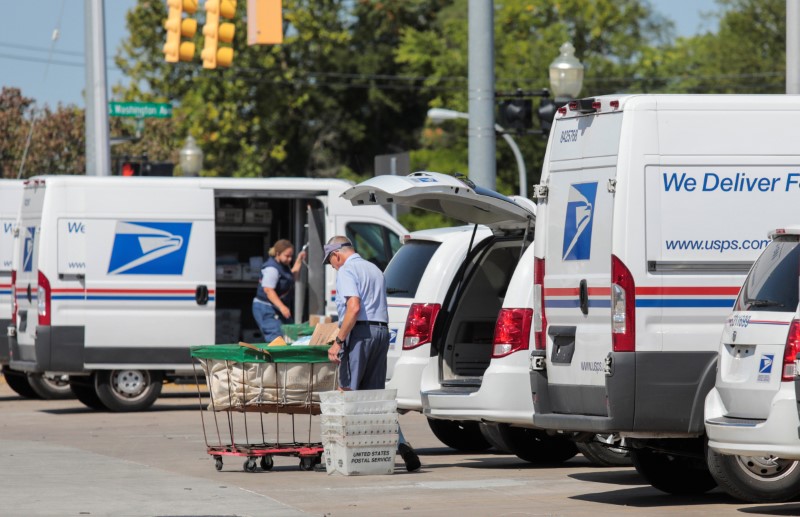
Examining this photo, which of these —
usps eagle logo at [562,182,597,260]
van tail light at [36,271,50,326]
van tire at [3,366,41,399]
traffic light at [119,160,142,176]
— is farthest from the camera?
traffic light at [119,160,142,176]

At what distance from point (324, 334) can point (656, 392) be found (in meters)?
3.79

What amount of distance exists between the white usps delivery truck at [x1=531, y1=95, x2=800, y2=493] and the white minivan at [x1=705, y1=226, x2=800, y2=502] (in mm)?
514

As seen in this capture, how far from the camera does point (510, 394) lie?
11977 millimetres

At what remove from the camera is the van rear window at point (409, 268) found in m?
13.6

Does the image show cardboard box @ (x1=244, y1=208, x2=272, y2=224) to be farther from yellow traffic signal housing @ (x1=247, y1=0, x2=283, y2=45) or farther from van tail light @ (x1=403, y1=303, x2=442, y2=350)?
van tail light @ (x1=403, y1=303, x2=442, y2=350)

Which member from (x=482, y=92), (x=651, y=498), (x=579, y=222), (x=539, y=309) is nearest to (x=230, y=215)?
(x=482, y=92)

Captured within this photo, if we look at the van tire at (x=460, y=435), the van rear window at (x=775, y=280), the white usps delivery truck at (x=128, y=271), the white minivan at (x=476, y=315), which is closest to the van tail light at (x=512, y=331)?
the white minivan at (x=476, y=315)

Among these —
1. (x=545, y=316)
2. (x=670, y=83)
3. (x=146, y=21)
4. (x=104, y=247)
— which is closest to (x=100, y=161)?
(x=104, y=247)

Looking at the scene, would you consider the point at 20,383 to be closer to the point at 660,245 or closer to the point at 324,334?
the point at 324,334

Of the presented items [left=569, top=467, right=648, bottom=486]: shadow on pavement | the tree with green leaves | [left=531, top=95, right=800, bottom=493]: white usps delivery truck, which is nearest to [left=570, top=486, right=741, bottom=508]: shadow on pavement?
[left=531, top=95, right=800, bottom=493]: white usps delivery truck

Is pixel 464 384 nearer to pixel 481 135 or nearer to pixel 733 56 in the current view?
pixel 481 135

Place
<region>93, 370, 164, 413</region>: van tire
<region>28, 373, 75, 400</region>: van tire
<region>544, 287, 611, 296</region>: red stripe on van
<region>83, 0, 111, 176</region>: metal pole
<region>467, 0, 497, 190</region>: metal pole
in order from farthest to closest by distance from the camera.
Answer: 1. <region>83, 0, 111, 176</region>: metal pole
2. <region>28, 373, 75, 400</region>: van tire
3. <region>93, 370, 164, 413</region>: van tire
4. <region>467, 0, 497, 190</region>: metal pole
5. <region>544, 287, 611, 296</region>: red stripe on van

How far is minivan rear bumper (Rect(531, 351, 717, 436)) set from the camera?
9.98m

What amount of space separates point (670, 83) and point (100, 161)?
38358mm
